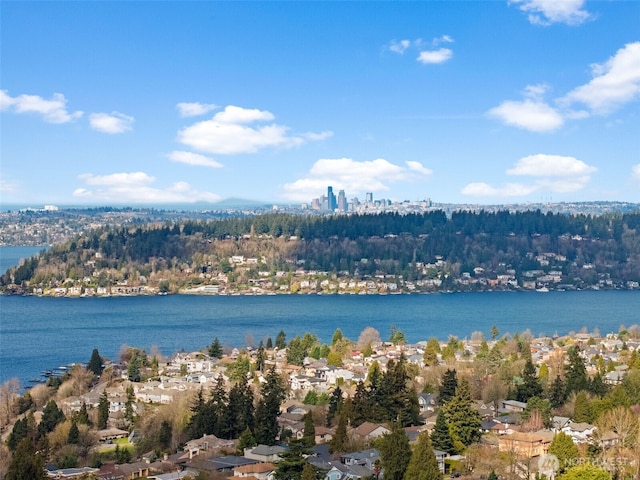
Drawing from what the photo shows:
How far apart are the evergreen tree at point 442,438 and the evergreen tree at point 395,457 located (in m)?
1.18

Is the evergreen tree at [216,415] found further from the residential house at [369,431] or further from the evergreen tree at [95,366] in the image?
the evergreen tree at [95,366]

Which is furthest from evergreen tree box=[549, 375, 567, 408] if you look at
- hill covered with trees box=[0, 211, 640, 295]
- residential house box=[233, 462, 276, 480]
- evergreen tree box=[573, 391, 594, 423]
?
hill covered with trees box=[0, 211, 640, 295]

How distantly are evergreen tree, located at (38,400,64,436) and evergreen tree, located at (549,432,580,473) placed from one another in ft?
25.6

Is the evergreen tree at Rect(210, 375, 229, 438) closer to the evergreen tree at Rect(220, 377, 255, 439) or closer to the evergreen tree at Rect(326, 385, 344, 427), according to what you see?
the evergreen tree at Rect(220, 377, 255, 439)

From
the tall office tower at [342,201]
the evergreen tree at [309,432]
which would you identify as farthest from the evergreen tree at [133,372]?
the tall office tower at [342,201]

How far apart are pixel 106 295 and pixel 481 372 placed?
100ft

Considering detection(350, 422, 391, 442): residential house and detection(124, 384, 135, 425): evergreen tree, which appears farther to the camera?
detection(124, 384, 135, 425): evergreen tree

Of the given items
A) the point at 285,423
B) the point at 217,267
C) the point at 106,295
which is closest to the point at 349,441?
the point at 285,423

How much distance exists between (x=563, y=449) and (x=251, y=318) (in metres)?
23.1

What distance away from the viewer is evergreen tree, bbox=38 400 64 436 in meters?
13.0

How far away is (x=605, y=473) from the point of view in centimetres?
876

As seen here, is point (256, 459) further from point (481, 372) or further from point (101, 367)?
point (101, 367)

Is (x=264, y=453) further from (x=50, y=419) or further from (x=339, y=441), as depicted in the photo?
(x=50, y=419)

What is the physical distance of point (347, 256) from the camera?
5156 cm
